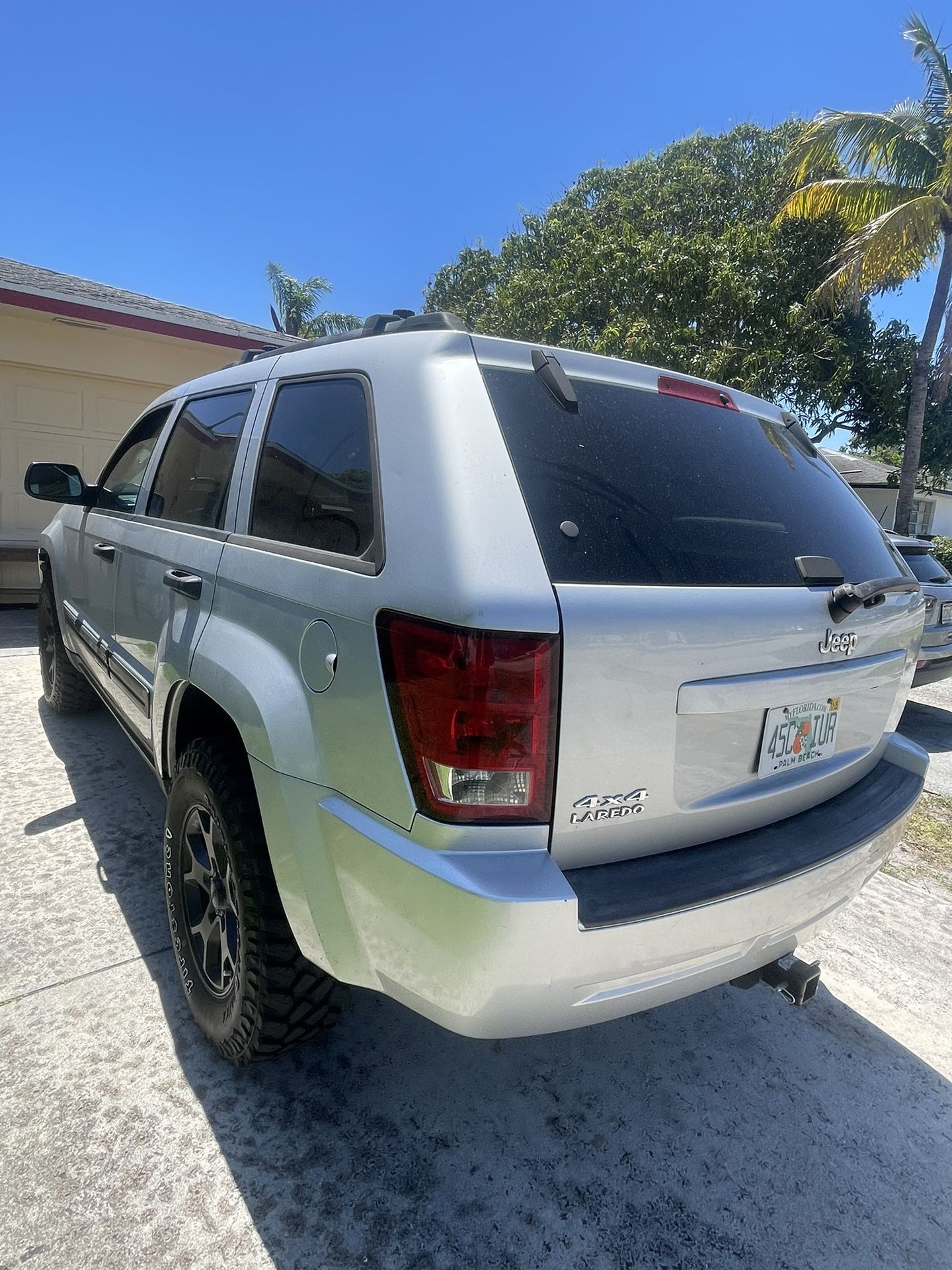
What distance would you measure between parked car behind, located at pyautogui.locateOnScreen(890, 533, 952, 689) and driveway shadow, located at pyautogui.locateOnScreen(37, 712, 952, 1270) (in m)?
4.08

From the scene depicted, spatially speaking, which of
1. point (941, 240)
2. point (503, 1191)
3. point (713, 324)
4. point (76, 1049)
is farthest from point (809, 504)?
point (941, 240)

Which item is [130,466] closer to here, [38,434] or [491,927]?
[491,927]

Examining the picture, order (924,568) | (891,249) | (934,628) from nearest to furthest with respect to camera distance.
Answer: (934,628) → (924,568) → (891,249)

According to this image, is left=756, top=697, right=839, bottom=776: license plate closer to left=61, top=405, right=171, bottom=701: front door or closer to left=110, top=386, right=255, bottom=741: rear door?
left=110, top=386, right=255, bottom=741: rear door

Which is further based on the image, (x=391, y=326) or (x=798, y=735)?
(x=391, y=326)

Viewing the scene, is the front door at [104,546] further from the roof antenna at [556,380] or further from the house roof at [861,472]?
the house roof at [861,472]

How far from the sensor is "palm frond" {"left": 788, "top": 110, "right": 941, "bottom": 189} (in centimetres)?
1387

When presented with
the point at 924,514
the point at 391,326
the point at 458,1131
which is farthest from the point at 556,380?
the point at 924,514

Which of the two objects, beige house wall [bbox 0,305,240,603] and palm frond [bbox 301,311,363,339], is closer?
beige house wall [bbox 0,305,240,603]

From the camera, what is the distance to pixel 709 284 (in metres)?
14.0

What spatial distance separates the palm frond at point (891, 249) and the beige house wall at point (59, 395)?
423 inches

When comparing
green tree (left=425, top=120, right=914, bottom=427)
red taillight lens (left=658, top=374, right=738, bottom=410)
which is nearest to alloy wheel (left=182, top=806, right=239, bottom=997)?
red taillight lens (left=658, top=374, right=738, bottom=410)

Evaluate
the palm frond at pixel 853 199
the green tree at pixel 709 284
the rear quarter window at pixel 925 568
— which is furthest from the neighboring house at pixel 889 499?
the rear quarter window at pixel 925 568

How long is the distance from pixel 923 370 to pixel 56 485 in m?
15.8
